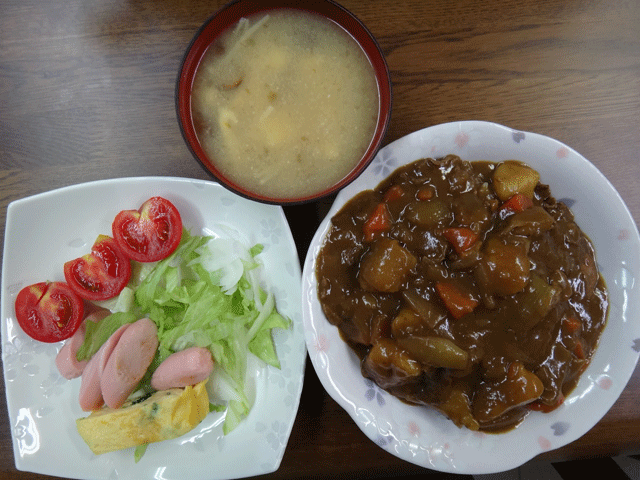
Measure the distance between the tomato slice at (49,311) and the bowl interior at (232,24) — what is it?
116cm

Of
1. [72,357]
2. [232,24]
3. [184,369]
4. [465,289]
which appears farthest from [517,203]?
[72,357]

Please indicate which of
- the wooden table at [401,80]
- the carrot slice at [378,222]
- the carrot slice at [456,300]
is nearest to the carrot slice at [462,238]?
the carrot slice at [456,300]

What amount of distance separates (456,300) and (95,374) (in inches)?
67.8

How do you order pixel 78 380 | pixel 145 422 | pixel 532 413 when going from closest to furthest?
pixel 532 413, pixel 145 422, pixel 78 380

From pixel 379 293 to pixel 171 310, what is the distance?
1158mm

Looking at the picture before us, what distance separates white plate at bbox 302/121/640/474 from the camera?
1765 mm

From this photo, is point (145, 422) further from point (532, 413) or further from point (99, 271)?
point (532, 413)

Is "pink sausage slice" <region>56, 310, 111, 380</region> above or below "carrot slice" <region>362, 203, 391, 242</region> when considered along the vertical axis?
below

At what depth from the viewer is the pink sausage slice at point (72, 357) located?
2152 mm

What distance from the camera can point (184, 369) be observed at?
6.79ft

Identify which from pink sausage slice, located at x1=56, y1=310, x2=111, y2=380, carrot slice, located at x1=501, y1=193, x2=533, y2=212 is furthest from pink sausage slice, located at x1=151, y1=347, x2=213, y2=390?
carrot slice, located at x1=501, y1=193, x2=533, y2=212

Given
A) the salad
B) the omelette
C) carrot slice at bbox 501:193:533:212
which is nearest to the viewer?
carrot slice at bbox 501:193:533:212

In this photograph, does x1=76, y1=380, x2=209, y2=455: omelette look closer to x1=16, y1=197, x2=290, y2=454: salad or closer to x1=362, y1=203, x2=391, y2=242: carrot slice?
x1=16, y1=197, x2=290, y2=454: salad

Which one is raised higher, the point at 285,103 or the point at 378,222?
the point at 285,103
